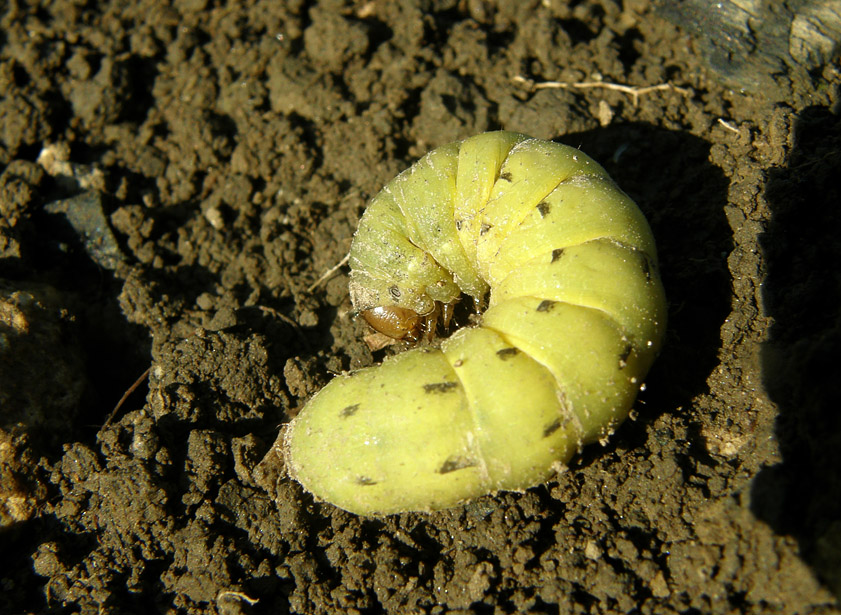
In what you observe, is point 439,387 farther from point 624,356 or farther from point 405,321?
point 405,321

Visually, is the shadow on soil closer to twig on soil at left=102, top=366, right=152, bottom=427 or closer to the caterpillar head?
the caterpillar head

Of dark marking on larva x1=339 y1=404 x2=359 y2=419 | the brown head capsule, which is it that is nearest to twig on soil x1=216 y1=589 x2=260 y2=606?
dark marking on larva x1=339 y1=404 x2=359 y2=419

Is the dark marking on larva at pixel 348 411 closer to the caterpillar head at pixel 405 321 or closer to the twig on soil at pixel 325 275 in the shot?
the caterpillar head at pixel 405 321

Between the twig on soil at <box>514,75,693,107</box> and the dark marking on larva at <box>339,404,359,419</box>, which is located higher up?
the twig on soil at <box>514,75,693,107</box>

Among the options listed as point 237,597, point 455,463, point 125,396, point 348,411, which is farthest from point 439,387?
point 125,396

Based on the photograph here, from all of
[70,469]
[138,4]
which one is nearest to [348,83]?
[138,4]

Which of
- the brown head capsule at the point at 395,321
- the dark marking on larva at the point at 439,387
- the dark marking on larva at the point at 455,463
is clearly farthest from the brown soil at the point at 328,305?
the dark marking on larva at the point at 439,387

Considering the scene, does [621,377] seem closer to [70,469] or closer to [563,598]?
[563,598]
